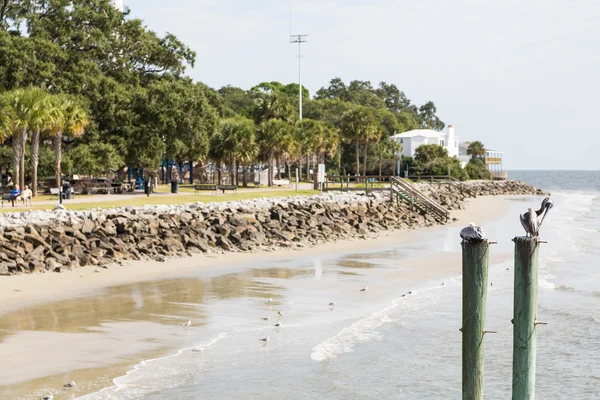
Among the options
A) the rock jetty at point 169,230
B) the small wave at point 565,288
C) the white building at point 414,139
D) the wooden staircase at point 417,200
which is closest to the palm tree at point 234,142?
the wooden staircase at point 417,200

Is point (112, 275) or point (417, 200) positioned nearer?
point (112, 275)

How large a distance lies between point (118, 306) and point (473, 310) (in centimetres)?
1010

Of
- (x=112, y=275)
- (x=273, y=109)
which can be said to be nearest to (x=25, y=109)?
(x=112, y=275)

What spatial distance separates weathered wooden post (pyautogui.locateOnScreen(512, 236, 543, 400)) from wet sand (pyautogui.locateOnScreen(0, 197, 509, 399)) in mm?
5774

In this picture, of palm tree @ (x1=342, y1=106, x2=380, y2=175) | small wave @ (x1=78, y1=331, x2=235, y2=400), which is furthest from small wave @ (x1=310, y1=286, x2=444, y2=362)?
palm tree @ (x1=342, y1=106, x2=380, y2=175)

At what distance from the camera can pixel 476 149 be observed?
11862 centimetres

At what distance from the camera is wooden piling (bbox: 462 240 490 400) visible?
25.8 ft

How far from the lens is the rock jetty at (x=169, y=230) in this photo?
2097 centimetres

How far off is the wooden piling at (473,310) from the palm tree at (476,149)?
372 feet

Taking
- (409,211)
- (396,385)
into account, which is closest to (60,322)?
(396,385)

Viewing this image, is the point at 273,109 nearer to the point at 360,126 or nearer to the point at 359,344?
the point at 360,126

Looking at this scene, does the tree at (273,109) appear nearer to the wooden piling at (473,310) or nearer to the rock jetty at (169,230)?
the rock jetty at (169,230)

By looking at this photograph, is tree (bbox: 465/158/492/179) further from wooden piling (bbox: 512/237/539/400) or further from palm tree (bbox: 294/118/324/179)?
wooden piling (bbox: 512/237/539/400)

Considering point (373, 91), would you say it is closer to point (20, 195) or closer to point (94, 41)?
point (94, 41)
